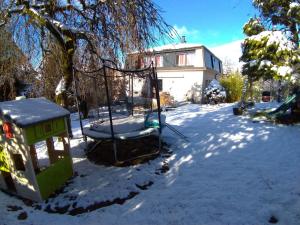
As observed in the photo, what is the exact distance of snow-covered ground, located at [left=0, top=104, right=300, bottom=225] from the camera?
3561mm

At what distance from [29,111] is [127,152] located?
2.67 metres

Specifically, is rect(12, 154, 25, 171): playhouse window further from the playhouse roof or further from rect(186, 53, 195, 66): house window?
rect(186, 53, 195, 66): house window

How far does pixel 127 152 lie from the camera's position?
6.27 meters

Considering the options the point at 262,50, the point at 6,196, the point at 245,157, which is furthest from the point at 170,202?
the point at 262,50

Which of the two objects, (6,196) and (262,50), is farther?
(262,50)

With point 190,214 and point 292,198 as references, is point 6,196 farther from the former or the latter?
point 292,198

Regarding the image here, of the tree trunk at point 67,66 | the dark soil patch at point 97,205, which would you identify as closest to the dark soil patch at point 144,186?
the dark soil patch at point 97,205

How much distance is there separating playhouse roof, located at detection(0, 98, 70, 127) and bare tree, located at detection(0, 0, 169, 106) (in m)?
1.74

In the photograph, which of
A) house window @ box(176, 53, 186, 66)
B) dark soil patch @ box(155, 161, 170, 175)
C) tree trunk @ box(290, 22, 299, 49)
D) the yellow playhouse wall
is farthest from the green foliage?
the yellow playhouse wall

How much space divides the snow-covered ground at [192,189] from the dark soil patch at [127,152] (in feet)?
0.76

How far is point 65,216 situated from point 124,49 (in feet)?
12.6

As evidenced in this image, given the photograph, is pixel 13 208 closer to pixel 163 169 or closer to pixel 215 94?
pixel 163 169

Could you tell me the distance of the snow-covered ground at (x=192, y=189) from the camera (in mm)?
3561

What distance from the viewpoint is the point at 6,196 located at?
448cm
